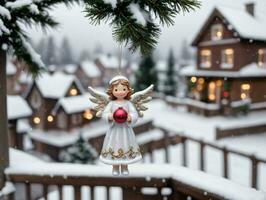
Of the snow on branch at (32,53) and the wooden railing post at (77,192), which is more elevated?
the snow on branch at (32,53)

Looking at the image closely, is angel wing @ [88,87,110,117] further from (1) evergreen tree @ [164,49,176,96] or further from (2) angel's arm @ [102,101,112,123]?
(1) evergreen tree @ [164,49,176,96]

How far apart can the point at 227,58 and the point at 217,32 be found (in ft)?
6.39

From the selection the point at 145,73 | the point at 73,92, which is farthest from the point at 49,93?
the point at 145,73

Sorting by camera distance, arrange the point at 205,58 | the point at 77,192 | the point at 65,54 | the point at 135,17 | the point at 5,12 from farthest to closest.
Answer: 1. the point at 65,54
2. the point at 205,58
3. the point at 77,192
4. the point at 5,12
5. the point at 135,17

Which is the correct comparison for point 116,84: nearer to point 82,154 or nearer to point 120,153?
point 120,153

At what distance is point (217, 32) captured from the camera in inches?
719

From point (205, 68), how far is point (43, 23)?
1720 centimetres

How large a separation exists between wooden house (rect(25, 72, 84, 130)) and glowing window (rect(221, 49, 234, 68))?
8.56 m

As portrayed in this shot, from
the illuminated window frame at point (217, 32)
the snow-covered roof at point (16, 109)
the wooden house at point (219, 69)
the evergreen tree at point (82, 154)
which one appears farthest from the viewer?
the illuminated window frame at point (217, 32)

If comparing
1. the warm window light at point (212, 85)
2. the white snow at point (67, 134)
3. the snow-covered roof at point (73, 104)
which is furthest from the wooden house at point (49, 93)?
the warm window light at point (212, 85)

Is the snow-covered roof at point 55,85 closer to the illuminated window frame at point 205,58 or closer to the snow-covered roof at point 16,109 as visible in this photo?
the snow-covered roof at point 16,109

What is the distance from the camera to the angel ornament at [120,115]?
6.28 feet

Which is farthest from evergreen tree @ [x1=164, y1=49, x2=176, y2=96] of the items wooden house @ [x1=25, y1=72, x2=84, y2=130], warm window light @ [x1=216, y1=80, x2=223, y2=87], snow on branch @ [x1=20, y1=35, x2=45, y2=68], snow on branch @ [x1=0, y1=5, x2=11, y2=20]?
snow on branch @ [x1=0, y1=5, x2=11, y2=20]

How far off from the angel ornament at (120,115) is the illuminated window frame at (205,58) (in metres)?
18.1
